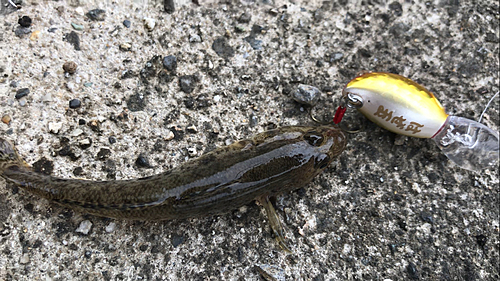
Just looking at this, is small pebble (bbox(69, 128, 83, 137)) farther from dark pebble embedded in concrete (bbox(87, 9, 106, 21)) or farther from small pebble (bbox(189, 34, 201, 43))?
small pebble (bbox(189, 34, 201, 43))

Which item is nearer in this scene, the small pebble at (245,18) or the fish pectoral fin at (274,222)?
the fish pectoral fin at (274,222)

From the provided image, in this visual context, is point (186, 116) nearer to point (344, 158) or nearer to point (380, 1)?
point (344, 158)

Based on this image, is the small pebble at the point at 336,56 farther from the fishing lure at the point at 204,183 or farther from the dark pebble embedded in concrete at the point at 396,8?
the fishing lure at the point at 204,183

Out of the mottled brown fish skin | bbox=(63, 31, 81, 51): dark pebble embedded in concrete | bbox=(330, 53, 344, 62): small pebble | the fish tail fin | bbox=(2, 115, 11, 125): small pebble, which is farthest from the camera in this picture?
bbox=(330, 53, 344, 62): small pebble

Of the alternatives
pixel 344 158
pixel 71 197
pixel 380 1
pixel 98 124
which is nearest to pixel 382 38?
pixel 380 1

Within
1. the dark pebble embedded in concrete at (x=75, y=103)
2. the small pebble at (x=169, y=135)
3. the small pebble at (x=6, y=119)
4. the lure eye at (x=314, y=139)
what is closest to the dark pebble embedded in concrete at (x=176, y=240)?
the small pebble at (x=169, y=135)

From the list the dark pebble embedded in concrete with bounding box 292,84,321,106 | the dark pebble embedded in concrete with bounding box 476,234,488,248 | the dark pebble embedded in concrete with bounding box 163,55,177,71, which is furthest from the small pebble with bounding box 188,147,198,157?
the dark pebble embedded in concrete with bounding box 476,234,488,248
